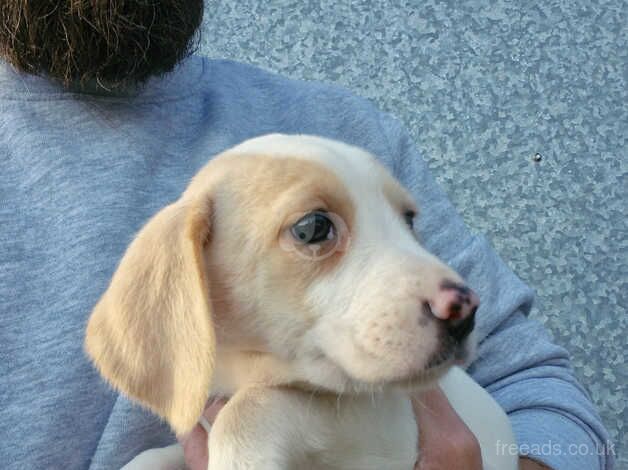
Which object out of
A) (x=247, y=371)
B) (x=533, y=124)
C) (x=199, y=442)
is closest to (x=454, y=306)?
(x=247, y=371)

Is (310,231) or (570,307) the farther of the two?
(570,307)

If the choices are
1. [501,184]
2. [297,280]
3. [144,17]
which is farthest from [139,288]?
[501,184]

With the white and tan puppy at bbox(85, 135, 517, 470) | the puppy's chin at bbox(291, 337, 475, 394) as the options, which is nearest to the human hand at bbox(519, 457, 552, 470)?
the white and tan puppy at bbox(85, 135, 517, 470)

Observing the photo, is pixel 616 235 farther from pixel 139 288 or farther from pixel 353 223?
pixel 139 288

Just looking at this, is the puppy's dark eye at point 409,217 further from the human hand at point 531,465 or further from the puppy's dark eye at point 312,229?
the human hand at point 531,465

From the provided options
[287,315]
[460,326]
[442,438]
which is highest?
[460,326]

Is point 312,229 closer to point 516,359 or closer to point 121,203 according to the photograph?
point 121,203
